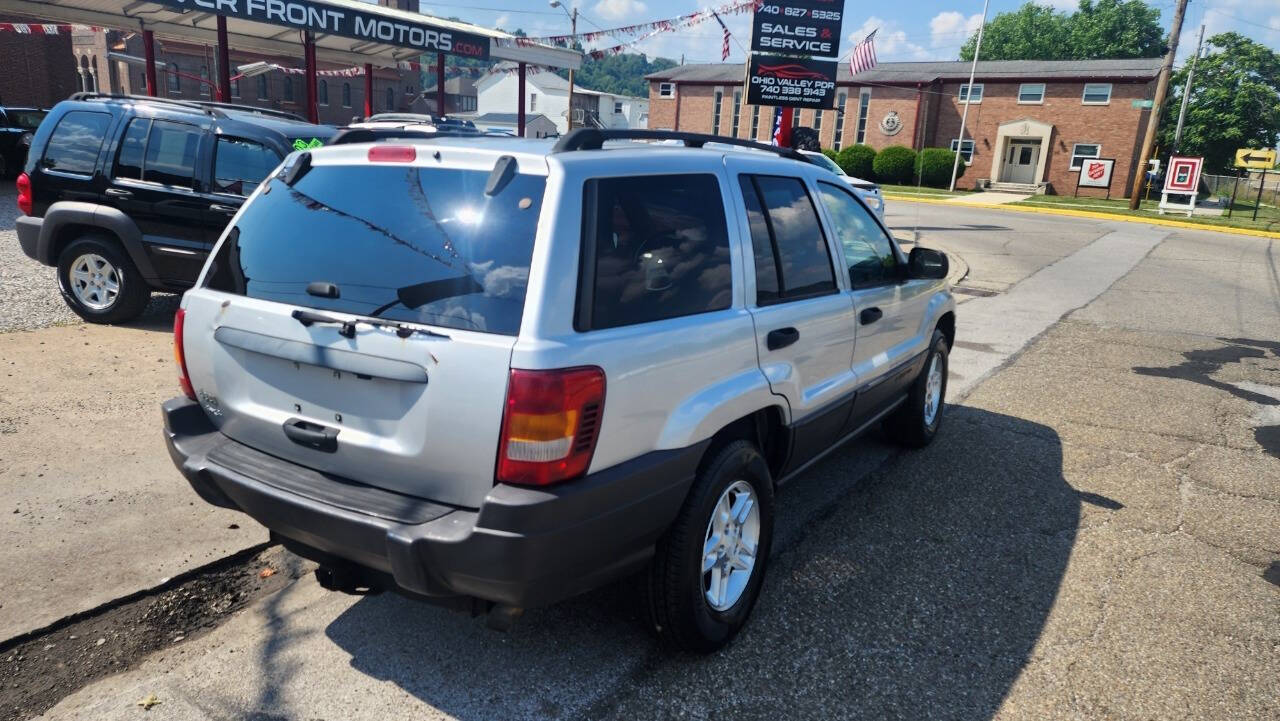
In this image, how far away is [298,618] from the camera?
3.44 metres

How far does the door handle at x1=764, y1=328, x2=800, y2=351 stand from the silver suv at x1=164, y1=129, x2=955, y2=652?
2cm

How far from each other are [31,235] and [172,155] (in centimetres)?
156

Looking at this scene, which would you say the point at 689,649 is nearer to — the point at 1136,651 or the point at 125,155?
the point at 1136,651

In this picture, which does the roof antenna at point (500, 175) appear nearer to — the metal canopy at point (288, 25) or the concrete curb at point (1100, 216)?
the metal canopy at point (288, 25)

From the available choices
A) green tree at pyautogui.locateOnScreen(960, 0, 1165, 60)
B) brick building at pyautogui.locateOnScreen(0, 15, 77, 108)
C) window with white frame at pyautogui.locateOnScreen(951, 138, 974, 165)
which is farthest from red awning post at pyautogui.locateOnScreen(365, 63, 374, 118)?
green tree at pyautogui.locateOnScreen(960, 0, 1165, 60)

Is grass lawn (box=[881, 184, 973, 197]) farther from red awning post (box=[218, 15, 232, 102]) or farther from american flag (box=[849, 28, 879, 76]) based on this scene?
red awning post (box=[218, 15, 232, 102])

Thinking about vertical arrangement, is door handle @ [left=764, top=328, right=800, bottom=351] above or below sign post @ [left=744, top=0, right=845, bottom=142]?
below

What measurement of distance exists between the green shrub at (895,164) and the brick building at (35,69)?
118ft

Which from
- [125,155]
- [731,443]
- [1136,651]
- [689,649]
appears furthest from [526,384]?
[125,155]

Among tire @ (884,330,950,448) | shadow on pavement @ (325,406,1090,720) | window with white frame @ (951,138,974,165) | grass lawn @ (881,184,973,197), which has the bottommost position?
shadow on pavement @ (325,406,1090,720)

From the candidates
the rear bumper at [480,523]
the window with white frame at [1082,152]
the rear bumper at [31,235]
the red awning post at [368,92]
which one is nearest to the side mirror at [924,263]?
the rear bumper at [480,523]

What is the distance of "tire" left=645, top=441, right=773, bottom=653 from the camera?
3014 mm

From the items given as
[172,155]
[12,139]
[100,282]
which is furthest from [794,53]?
[12,139]

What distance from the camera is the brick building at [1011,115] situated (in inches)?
1693
